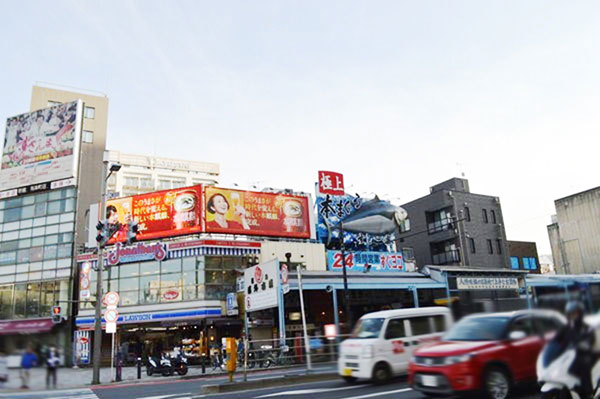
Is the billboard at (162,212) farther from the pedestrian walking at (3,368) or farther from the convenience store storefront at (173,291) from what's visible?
the pedestrian walking at (3,368)

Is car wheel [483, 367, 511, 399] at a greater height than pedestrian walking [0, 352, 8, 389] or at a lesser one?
lesser

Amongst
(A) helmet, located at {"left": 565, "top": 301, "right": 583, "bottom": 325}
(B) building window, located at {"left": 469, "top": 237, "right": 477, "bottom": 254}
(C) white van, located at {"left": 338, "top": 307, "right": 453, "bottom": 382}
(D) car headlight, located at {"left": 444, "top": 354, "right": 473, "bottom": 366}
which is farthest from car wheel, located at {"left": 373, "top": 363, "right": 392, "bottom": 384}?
(B) building window, located at {"left": 469, "top": 237, "right": 477, "bottom": 254}

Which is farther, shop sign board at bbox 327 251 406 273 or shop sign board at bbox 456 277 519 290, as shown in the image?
shop sign board at bbox 327 251 406 273

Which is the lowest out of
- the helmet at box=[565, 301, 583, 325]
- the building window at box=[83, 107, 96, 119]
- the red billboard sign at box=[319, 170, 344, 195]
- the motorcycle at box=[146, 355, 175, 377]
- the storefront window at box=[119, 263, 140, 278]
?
the motorcycle at box=[146, 355, 175, 377]

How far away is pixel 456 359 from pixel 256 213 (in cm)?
3312

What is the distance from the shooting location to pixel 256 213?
130 feet

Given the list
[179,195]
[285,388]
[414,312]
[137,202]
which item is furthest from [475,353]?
[137,202]

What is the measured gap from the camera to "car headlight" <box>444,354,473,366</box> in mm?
6874

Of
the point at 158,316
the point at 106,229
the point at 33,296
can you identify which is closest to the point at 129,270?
the point at 158,316

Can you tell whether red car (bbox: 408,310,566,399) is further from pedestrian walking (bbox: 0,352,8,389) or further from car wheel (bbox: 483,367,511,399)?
pedestrian walking (bbox: 0,352,8,389)

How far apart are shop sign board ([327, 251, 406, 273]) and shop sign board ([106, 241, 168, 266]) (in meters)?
13.4

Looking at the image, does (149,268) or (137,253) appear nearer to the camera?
(149,268)

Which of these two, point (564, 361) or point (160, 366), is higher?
point (564, 361)

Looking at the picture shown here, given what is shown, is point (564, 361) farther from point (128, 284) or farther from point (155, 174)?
point (155, 174)
